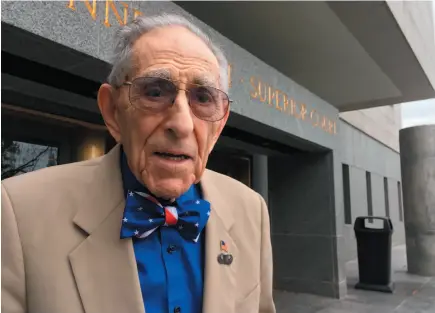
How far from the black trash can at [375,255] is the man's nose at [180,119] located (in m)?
7.34

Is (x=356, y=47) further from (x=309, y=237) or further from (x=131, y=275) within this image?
(x=131, y=275)

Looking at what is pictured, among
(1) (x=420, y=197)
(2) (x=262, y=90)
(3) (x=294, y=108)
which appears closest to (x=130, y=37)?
(2) (x=262, y=90)

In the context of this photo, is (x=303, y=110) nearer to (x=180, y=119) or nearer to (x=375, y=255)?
(x=375, y=255)

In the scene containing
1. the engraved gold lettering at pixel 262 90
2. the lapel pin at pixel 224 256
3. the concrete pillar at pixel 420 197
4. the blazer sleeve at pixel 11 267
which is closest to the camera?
the blazer sleeve at pixel 11 267

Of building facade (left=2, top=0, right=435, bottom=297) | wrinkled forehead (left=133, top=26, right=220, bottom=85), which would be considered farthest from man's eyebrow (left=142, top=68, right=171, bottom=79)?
building facade (left=2, top=0, right=435, bottom=297)

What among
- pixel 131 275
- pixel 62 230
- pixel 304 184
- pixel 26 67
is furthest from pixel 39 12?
pixel 304 184

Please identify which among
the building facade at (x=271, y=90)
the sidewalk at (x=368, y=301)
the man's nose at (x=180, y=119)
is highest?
the building facade at (x=271, y=90)

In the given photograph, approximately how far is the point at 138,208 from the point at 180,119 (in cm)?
34

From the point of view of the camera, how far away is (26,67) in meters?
3.26

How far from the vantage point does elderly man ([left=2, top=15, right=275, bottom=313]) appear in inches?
49.6

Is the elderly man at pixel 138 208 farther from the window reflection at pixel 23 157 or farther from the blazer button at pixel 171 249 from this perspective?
the window reflection at pixel 23 157

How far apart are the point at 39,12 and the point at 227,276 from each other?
6.69ft

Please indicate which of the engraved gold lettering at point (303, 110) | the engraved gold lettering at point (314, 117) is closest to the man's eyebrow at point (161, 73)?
the engraved gold lettering at point (303, 110)

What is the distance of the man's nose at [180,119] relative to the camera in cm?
125
